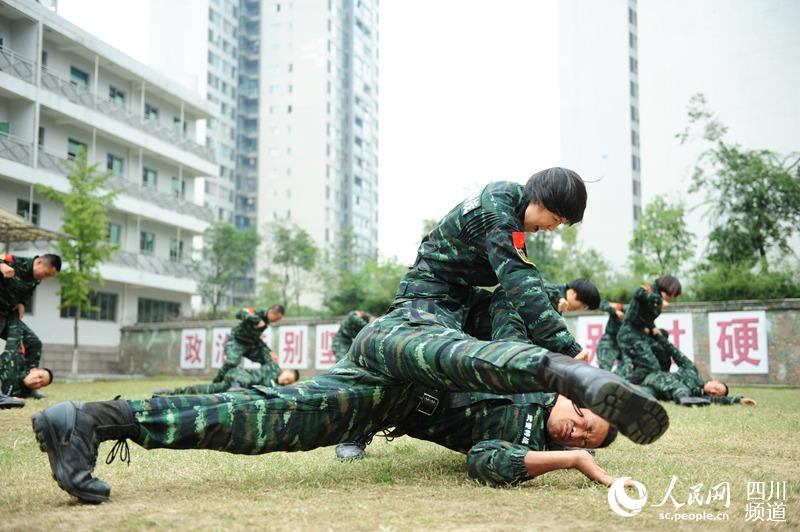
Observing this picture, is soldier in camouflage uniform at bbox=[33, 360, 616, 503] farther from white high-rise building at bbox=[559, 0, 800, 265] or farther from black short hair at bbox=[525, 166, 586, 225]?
white high-rise building at bbox=[559, 0, 800, 265]

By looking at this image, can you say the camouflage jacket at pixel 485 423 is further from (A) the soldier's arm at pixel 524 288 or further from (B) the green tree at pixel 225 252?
(B) the green tree at pixel 225 252

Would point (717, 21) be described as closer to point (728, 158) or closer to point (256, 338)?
point (728, 158)

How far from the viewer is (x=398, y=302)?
3619 mm

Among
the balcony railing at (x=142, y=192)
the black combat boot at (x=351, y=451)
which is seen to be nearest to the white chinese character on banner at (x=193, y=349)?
the balcony railing at (x=142, y=192)

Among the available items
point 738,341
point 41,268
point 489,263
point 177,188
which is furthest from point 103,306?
point 489,263

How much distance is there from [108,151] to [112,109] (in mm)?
1817

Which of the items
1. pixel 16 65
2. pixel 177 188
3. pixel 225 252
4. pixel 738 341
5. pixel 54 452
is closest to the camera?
pixel 54 452

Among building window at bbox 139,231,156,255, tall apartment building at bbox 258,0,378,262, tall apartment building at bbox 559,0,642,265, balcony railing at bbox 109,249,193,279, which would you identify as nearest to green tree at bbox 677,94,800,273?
balcony railing at bbox 109,249,193,279

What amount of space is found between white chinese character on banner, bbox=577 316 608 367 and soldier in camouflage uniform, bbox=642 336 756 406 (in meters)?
5.37

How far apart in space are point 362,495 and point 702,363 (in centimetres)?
1218

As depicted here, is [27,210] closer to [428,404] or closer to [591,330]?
[591,330]

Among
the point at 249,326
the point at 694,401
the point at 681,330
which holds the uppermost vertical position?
the point at 249,326

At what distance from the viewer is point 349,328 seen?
10.8 meters

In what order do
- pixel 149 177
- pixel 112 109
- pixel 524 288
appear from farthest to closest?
pixel 149 177 → pixel 112 109 → pixel 524 288
